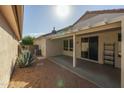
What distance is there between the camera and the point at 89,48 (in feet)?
40.7

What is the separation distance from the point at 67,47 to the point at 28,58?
7.69 m

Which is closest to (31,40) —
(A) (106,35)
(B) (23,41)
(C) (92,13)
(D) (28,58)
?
(B) (23,41)

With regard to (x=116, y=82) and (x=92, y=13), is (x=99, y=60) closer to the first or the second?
(x=116, y=82)

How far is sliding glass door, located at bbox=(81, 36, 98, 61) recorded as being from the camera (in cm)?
1135

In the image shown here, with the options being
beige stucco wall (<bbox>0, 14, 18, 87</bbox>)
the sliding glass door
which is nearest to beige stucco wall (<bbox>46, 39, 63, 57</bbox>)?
the sliding glass door

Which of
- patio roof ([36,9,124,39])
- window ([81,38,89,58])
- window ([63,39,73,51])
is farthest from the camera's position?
window ([63,39,73,51])

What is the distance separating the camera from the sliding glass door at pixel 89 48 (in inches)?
447

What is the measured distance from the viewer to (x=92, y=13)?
17.2 meters

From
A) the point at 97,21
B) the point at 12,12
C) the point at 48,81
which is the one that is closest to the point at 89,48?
the point at 97,21

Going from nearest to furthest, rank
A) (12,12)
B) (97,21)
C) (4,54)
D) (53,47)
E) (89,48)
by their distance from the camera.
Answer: (12,12) < (4,54) < (97,21) < (89,48) < (53,47)

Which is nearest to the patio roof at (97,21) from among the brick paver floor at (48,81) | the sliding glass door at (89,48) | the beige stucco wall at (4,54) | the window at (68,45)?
the sliding glass door at (89,48)

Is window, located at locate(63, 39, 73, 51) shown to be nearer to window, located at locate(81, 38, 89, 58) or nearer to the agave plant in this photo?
window, located at locate(81, 38, 89, 58)

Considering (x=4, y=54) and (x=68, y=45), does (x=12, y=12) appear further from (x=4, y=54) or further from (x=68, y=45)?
(x=68, y=45)

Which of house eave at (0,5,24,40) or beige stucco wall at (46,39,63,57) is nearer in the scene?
house eave at (0,5,24,40)
